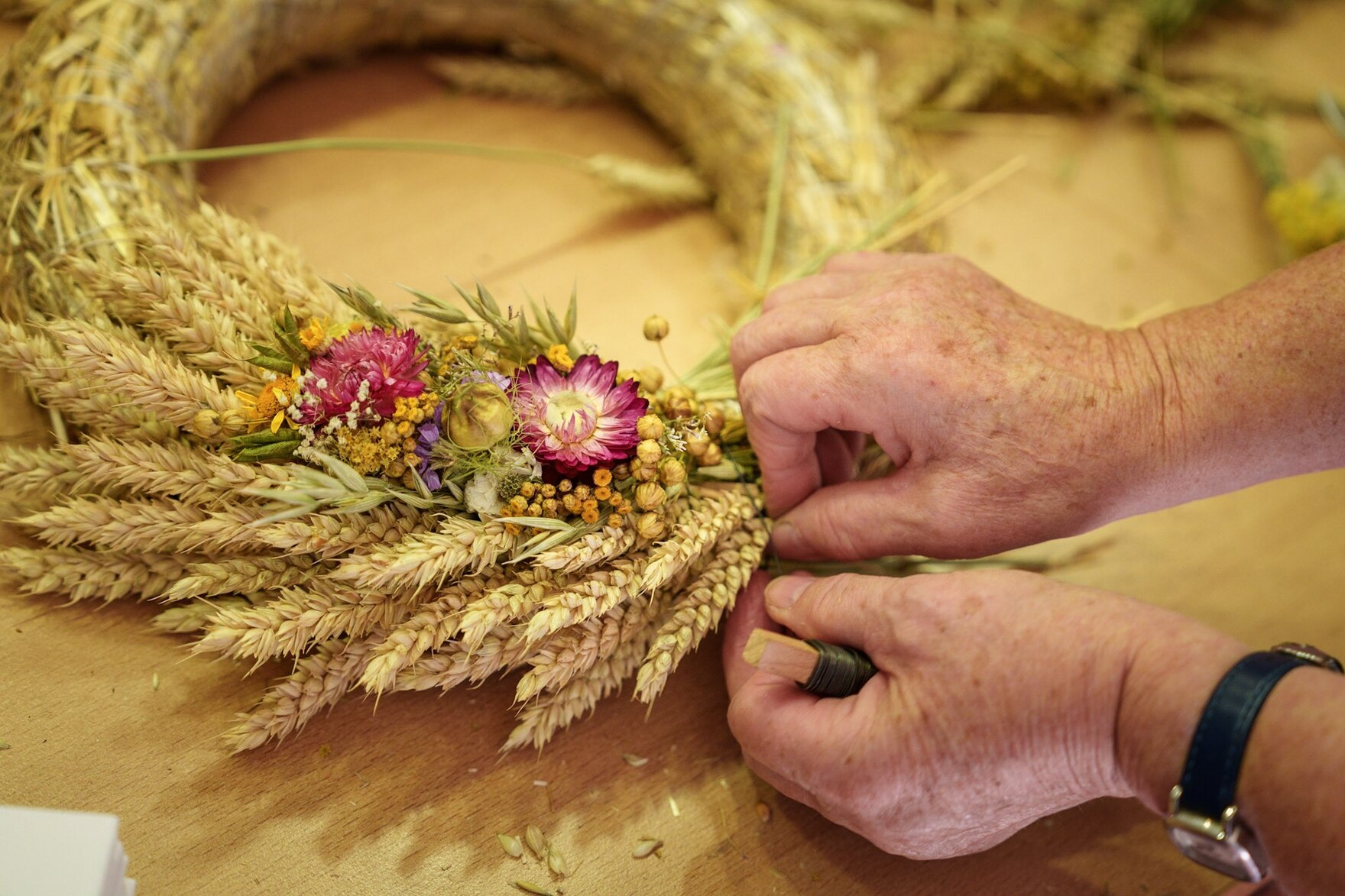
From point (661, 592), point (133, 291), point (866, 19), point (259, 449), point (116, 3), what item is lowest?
point (661, 592)

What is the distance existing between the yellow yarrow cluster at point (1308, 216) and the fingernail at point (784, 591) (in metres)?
1.23

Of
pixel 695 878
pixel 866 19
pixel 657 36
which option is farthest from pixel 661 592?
pixel 866 19

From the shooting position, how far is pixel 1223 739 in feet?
2.24

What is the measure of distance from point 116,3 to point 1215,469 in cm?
150

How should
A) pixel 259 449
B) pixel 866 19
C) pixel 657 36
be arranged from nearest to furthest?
pixel 259 449
pixel 657 36
pixel 866 19

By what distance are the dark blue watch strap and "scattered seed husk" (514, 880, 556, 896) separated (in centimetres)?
61

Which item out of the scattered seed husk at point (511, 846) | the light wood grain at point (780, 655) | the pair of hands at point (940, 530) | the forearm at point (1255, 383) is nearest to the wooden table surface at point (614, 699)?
the scattered seed husk at point (511, 846)

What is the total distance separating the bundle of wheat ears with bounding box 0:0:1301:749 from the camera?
0.85 m

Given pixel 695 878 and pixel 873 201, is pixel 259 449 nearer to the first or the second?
pixel 695 878

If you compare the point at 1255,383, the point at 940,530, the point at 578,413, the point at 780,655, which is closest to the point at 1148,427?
the point at 1255,383

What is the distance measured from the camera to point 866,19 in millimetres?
1695

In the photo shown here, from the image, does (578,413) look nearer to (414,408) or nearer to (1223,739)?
(414,408)

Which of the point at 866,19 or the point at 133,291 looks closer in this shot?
the point at 133,291

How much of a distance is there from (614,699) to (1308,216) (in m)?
1.47
